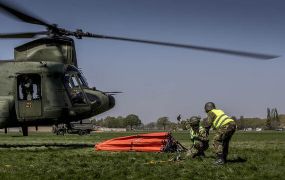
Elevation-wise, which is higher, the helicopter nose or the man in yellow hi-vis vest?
the helicopter nose

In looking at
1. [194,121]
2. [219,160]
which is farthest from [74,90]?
[219,160]

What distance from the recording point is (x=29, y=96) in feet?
67.3

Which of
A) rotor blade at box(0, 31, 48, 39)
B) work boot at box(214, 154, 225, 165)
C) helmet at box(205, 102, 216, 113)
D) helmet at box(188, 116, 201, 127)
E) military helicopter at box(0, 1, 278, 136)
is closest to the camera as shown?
work boot at box(214, 154, 225, 165)

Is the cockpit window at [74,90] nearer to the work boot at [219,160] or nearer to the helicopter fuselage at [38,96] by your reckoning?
the helicopter fuselage at [38,96]

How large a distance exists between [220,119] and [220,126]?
224 mm

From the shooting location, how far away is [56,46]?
21.3m

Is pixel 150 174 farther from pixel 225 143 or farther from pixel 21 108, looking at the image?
pixel 21 108

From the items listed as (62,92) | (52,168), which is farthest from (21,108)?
(52,168)

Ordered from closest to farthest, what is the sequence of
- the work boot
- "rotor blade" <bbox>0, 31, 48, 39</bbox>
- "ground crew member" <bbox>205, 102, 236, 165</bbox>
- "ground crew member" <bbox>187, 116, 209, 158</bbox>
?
the work boot
"ground crew member" <bbox>205, 102, 236, 165</bbox>
"ground crew member" <bbox>187, 116, 209, 158</bbox>
"rotor blade" <bbox>0, 31, 48, 39</bbox>

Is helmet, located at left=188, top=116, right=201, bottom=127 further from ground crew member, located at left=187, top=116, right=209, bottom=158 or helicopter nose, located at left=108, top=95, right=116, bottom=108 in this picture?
helicopter nose, located at left=108, top=95, right=116, bottom=108

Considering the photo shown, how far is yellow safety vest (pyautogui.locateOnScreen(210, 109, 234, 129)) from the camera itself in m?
13.4

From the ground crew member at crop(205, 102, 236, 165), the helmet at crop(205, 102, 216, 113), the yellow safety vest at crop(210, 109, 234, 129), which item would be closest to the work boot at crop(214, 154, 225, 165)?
the ground crew member at crop(205, 102, 236, 165)

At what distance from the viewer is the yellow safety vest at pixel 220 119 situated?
1341 cm

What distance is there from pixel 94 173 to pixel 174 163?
3135 millimetres
